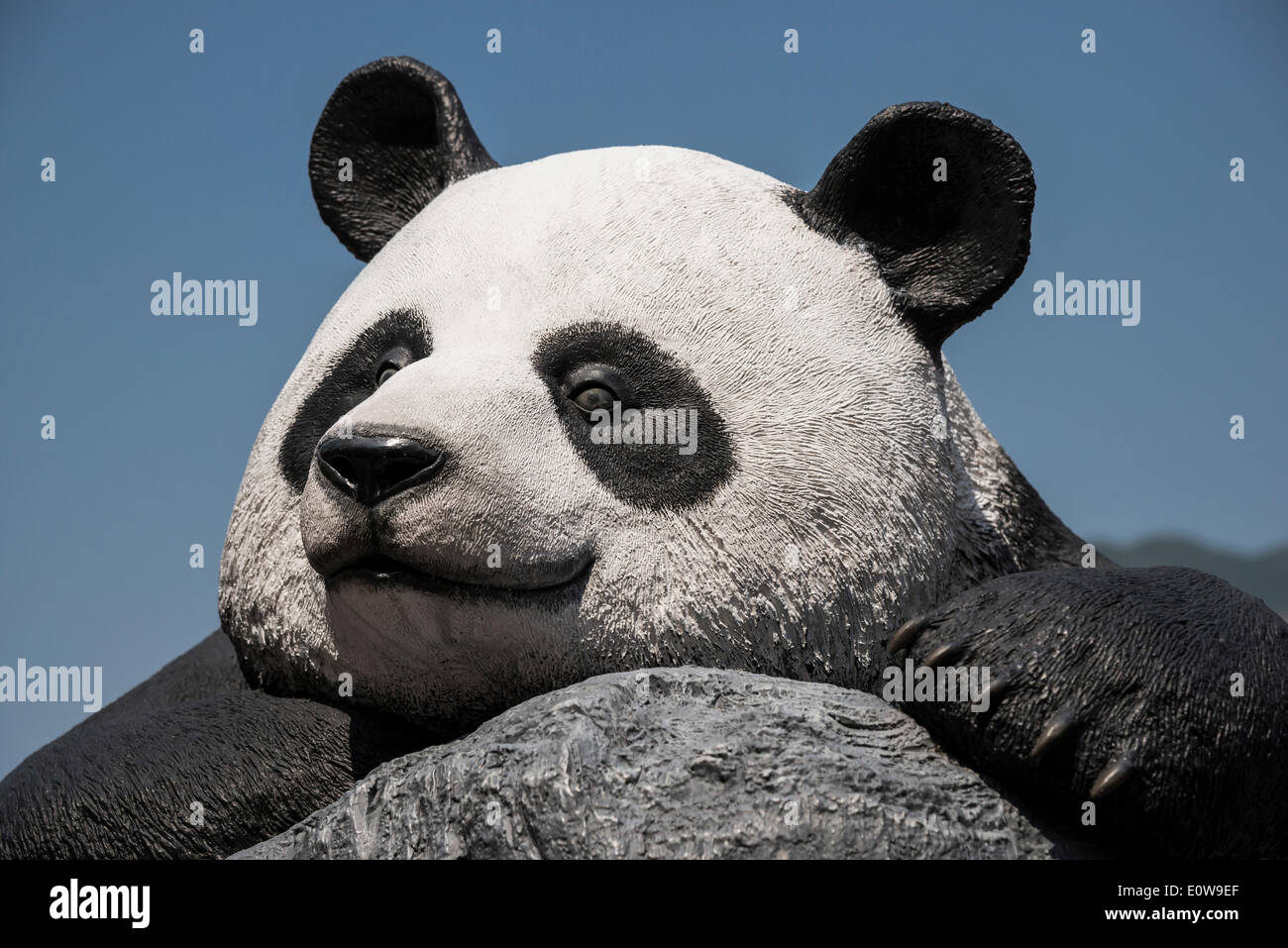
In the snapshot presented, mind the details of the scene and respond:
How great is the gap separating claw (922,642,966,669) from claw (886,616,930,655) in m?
0.10

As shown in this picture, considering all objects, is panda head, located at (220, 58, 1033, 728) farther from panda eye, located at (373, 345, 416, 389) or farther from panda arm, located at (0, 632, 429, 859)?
panda arm, located at (0, 632, 429, 859)

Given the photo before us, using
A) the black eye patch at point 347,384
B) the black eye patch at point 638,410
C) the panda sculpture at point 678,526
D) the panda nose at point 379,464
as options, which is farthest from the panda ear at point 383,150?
the panda nose at point 379,464

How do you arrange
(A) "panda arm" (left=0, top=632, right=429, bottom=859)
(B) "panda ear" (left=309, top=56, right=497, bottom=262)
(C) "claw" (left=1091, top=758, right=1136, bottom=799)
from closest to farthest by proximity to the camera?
(C) "claw" (left=1091, top=758, right=1136, bottom=799)
(A) "panda arm" (left=0, top=632, right=429, bottom=859)
(B) "panda ear" (left=309, top=56, right=497, bottom=262)

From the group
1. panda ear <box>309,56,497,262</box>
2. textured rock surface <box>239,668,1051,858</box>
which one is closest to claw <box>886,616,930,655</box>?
textured rock surface <box>239,668,1051,858</box>

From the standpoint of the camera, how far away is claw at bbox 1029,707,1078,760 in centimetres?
273

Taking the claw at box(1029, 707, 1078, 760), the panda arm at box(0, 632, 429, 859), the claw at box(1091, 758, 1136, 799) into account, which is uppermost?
the claw at box(1029, 707, 1078, 760)

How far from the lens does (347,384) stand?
358cm

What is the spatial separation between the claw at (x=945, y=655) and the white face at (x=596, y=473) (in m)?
0.34

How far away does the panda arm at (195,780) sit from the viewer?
11.0ft

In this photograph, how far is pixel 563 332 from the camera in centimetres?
335
